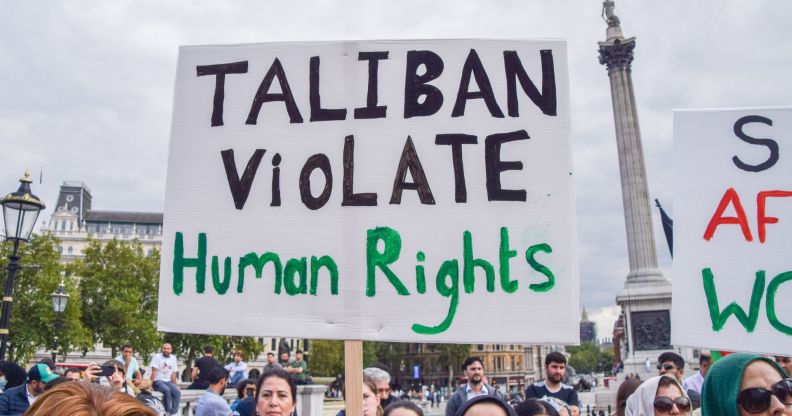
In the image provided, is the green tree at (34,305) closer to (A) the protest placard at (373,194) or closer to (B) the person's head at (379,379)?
(B) the person's head at (379,379)

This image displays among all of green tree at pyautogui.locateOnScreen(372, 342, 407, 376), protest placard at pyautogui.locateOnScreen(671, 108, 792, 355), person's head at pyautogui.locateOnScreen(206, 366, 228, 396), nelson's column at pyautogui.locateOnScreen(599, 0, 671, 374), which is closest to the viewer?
protest placard at pyautogui.locateOnScreen(671, 108, 792, 355)

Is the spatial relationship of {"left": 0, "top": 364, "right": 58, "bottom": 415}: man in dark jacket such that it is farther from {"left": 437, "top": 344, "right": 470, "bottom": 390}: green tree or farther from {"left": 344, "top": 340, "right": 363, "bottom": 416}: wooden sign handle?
{"left": 437, "top": 344, "right": 470, "bottom": 390}: green tree

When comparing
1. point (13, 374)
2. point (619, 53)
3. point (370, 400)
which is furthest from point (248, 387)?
point (619, 53)

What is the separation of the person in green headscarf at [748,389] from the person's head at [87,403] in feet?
6.67

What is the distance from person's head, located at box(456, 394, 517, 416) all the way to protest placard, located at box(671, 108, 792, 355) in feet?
7.29

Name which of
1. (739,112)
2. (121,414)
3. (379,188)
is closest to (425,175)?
(379,188)

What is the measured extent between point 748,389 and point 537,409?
1.03 metres

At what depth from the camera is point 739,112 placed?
4.54 m

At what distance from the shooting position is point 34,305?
3903cm

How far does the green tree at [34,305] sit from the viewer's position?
1515 inches

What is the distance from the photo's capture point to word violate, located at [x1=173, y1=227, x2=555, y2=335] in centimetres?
359

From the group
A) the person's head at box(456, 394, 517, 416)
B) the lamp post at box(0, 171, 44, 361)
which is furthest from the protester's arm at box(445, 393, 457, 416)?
the lamp post at box(0, 171, 44, 361)

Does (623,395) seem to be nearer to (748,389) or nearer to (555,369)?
(555,369)

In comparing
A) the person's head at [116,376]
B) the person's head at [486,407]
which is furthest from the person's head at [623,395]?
the person's head at [116,376]
